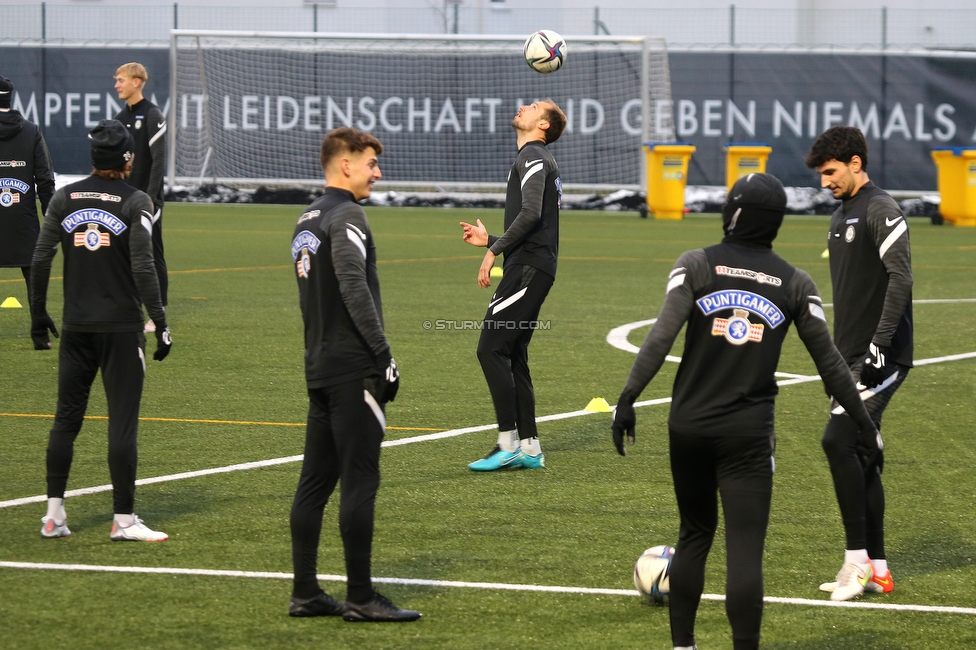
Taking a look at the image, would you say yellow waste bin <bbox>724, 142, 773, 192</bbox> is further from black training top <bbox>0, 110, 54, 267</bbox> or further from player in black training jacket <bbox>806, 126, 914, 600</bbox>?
player in black training jacket <bbox>806, 126, 914, 600</bbox>

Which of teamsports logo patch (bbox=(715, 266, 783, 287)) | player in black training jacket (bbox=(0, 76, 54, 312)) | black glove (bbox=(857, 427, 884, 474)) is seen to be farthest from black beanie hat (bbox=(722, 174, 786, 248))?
player in black training jacket (bbox=(0, 76, 54, 312))

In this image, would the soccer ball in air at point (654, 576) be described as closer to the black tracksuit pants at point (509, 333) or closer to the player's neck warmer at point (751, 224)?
the player's neck warmer at point (751, 224)

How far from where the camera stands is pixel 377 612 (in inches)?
216

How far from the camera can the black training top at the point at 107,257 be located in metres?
6.56

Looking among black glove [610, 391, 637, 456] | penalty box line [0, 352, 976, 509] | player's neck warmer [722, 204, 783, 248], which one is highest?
player's neck warmer [722, 204, 783, 248]

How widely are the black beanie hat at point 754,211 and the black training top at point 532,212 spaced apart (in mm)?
3369

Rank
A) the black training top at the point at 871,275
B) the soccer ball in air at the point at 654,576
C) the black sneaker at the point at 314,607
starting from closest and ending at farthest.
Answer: the black sneaker at the point at 314,607 → the soccer ball in air at the point at 654,576 → the black training top at the point at 871,275

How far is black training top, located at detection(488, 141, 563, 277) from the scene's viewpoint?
818cm

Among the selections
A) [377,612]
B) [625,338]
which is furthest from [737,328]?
[625,338]

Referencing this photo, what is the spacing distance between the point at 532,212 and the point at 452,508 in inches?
73.3

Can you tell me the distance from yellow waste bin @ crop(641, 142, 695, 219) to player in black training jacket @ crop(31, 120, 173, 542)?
25.1m

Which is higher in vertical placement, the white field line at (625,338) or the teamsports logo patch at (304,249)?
the teamsports logo patch at (304,249)

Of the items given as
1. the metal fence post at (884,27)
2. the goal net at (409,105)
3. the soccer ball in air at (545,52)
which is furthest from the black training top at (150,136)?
the metal fence post at (884,27)

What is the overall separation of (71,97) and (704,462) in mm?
33355
